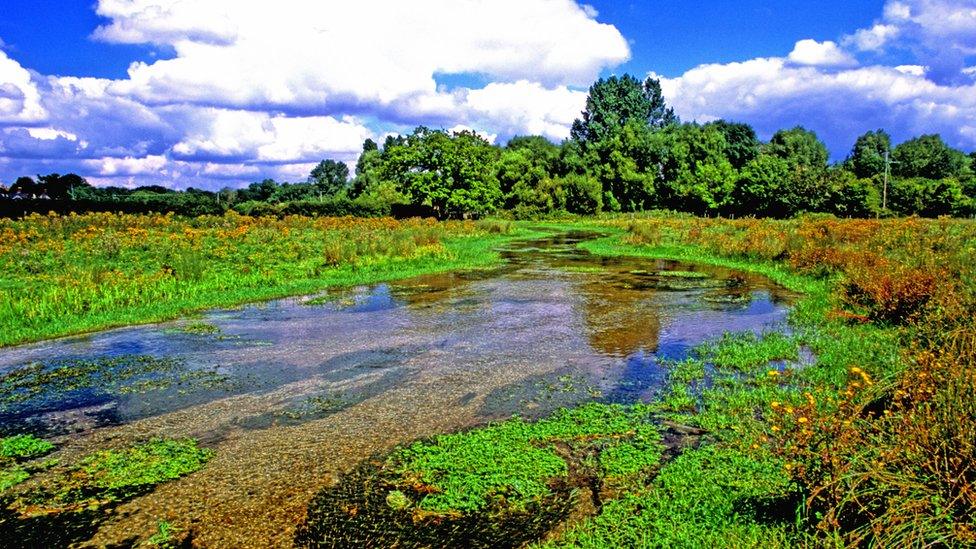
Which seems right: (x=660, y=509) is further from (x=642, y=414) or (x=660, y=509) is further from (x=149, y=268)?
(x=149, y=268)

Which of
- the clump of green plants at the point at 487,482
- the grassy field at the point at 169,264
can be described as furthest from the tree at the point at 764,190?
the clump of green plants at the point at 487,482

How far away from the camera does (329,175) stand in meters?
138

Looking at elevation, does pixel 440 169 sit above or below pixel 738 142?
below

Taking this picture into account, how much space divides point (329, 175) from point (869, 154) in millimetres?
Result: 107154

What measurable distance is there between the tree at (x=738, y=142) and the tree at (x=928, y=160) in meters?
18.6

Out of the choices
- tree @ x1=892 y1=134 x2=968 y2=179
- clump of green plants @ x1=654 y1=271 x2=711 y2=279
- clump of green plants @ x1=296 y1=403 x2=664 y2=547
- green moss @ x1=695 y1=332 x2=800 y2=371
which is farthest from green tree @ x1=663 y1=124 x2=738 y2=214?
clump of green plants @ x1=296 y1=403 x2=664 y2=547

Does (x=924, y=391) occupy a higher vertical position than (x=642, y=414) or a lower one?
higher

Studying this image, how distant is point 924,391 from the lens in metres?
4.21

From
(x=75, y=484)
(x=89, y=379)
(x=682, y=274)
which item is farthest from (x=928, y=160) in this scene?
(x=75, y=484)

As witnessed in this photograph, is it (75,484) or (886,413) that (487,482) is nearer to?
(886,413)

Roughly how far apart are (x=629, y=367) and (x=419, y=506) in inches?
226

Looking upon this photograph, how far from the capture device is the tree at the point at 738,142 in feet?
274

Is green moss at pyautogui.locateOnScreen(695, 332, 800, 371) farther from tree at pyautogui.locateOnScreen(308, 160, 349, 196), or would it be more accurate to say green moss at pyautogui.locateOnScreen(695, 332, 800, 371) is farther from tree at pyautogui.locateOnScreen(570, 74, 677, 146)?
tree at pyautogui.locateOnScreen(308, 160, 349, 196)

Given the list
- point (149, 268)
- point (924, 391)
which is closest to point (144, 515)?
point (924, 391)
